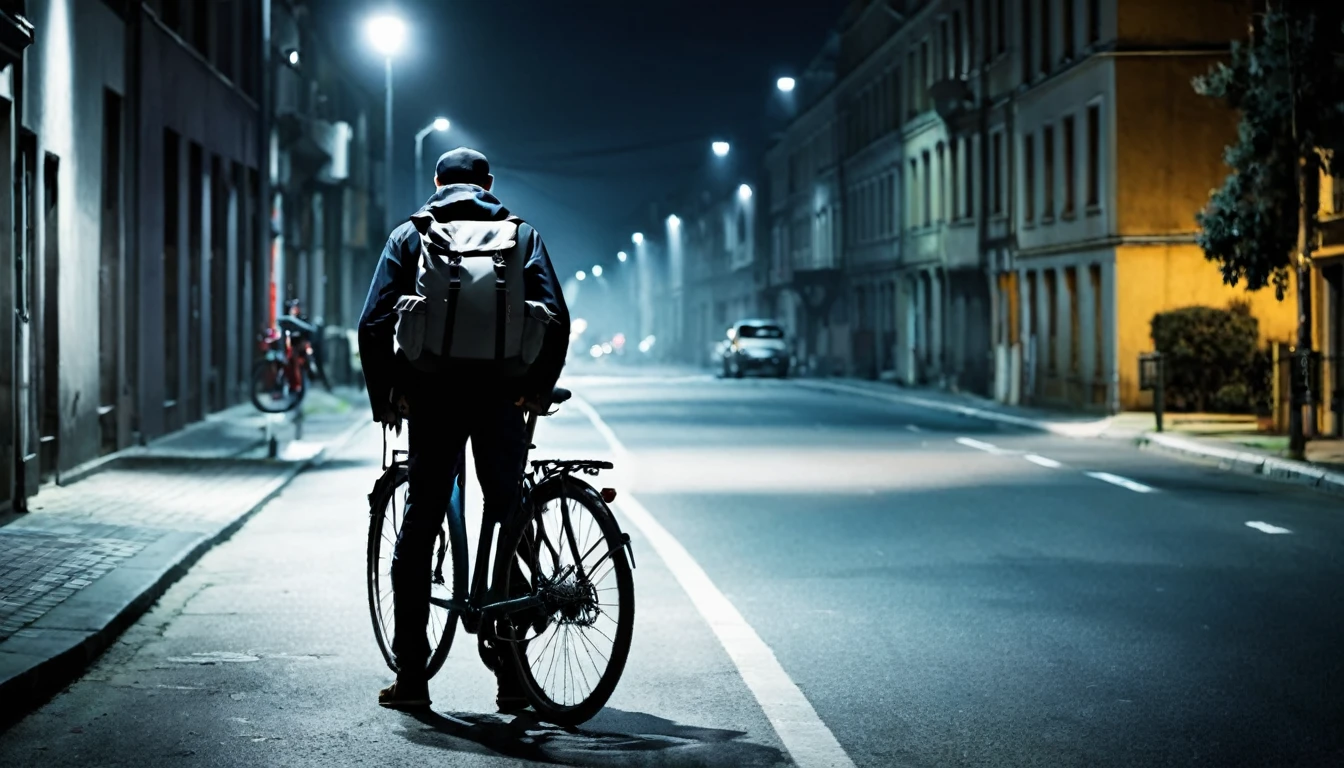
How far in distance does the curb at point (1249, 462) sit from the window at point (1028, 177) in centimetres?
1790

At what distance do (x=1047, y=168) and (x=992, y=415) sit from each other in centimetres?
906

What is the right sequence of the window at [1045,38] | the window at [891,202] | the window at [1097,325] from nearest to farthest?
the window at [1097,325] < the window at [1045,38] < the window at [891,202]

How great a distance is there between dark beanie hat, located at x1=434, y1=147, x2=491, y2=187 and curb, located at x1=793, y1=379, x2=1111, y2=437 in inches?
851

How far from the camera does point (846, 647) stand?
30.9 ft

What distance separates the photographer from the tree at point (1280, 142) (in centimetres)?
2457

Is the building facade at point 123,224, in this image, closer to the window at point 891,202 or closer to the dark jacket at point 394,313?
the dark jacket at point 394,313

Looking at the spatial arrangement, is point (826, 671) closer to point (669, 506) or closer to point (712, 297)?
point (669, 506)

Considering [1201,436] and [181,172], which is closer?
[1201,436]

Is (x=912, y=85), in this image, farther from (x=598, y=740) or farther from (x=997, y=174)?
(x=598, y=740)

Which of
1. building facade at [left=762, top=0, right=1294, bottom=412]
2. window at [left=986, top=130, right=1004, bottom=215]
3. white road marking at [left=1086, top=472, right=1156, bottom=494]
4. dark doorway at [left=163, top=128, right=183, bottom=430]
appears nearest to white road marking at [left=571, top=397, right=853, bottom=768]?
white road marking at [left=1086, top=472, right=1156, bottom=494]

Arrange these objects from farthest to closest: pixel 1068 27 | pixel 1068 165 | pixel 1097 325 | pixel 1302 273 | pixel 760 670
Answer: pixel 1068 165 < pixel 1068 27 < pixel 1097 325 < pixel 1302 273 < pixel 760 670

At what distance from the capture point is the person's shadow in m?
6.99

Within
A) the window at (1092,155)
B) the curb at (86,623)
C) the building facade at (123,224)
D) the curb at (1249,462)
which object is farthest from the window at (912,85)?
the curb at (86,623)

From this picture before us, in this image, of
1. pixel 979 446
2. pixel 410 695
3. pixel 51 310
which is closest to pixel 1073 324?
pixel 979 446
